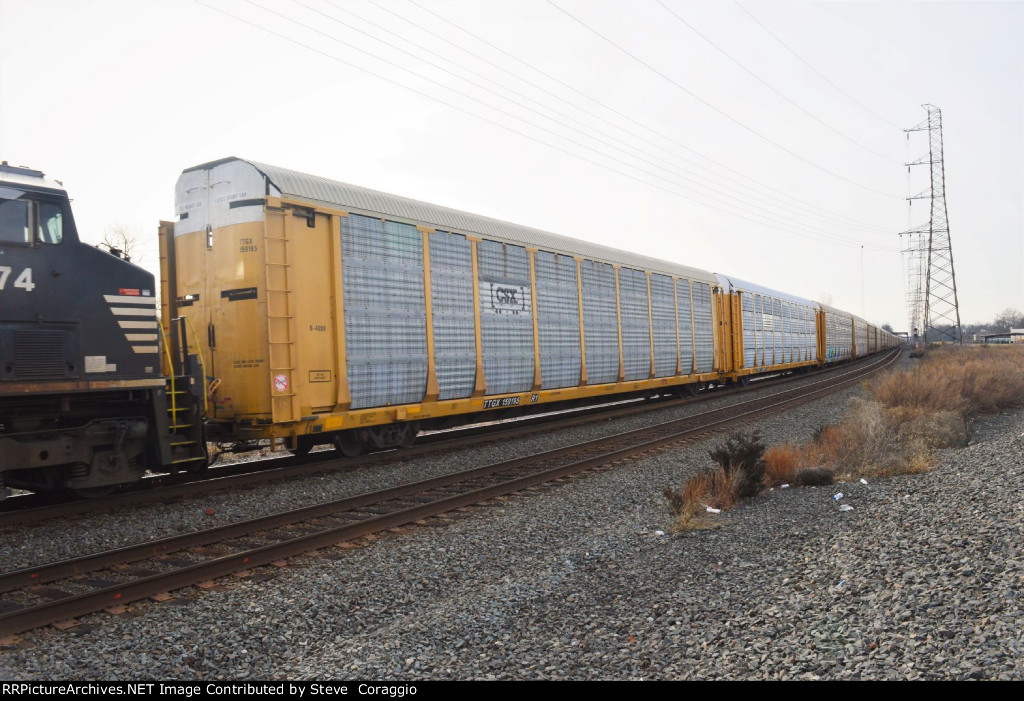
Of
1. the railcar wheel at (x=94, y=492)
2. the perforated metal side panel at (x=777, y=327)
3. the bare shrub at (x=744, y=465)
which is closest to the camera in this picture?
the railcar wheel at (x=94, y=492)

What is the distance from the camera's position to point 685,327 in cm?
2002

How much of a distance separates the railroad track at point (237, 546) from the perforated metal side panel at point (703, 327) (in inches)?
441

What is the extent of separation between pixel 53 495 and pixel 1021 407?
69.1ft

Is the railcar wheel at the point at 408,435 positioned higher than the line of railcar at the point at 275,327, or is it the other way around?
the line of railcar at the point at 275,327

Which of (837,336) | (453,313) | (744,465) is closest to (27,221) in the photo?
(453,313)

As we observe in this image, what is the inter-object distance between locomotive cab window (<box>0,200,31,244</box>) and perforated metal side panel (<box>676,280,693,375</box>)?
52.6ft

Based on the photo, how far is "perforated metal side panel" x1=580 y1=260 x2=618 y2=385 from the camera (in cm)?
1520

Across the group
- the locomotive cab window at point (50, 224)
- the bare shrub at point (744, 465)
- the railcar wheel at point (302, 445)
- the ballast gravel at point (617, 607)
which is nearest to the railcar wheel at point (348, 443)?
the railcar wheel at point (302, 445)

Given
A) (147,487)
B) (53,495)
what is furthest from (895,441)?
(53,495)

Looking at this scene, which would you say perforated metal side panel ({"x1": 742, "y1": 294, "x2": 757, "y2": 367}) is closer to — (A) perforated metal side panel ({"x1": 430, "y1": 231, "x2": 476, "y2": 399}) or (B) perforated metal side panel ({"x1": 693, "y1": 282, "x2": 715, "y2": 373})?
(B) perforated metal side panel ({"x1": 693, "y1": 282, "x2": 715, "y2": 373})

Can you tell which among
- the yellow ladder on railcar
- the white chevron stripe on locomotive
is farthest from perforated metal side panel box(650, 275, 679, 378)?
the white chevron stripe on locomotive

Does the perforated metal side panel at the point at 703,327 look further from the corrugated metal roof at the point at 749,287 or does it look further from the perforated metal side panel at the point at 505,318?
the perforated metal side panel at the point at 505,318

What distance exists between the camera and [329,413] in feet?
31.2

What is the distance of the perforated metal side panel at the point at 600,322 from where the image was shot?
15195mm
